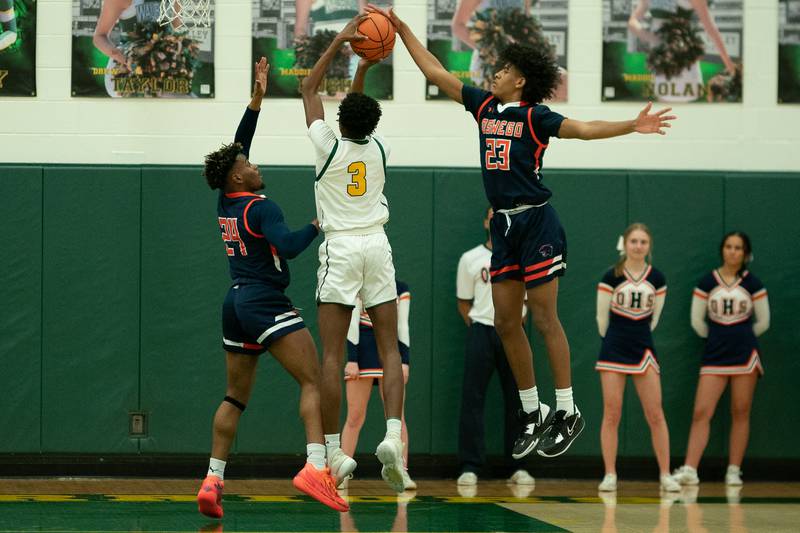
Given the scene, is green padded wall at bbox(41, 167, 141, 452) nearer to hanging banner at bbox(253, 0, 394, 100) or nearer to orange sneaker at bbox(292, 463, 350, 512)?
hanging banner at bbox(253, 0, 394, 100)

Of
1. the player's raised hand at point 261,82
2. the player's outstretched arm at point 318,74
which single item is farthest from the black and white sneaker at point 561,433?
the player's raised hand at point 261,82

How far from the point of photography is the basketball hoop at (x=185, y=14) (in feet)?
34.7

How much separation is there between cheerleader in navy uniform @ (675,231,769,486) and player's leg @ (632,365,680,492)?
1.43ft

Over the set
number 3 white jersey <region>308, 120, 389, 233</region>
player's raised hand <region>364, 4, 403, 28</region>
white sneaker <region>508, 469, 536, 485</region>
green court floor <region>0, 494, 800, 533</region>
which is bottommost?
white sneaker <region>508, 469, 536, 485</region>

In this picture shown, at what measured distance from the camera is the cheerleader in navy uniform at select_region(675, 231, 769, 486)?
34.3 ft

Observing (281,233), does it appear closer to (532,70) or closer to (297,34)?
(532,70)

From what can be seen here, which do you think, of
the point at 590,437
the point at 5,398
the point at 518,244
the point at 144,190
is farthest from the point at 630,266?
the point at 5,398

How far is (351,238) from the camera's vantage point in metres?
6.98

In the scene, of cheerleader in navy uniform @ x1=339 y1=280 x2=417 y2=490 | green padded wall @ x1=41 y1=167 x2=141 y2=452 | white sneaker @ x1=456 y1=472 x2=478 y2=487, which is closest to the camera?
cheerleader in navy uniform @ x1=339 y1=280 x2=417 y2=490

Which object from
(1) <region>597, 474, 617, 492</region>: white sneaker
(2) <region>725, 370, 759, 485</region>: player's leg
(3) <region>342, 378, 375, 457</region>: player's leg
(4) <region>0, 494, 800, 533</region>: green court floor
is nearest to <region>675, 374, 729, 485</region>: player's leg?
(2) <region>725, 370, 759, 485</region>: player's leg

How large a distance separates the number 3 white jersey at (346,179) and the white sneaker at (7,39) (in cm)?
468

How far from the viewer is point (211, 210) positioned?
34.7 ft

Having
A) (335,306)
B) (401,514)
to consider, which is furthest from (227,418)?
(401,514)

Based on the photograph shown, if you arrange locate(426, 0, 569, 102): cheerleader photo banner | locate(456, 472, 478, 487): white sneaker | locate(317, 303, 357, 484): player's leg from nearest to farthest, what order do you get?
locate(317, 303, 357, 484): player's leg → locate(456, 472, 478, 487): white sneaker → locate(426, 0, 569, 102): cheerleader photo banner
